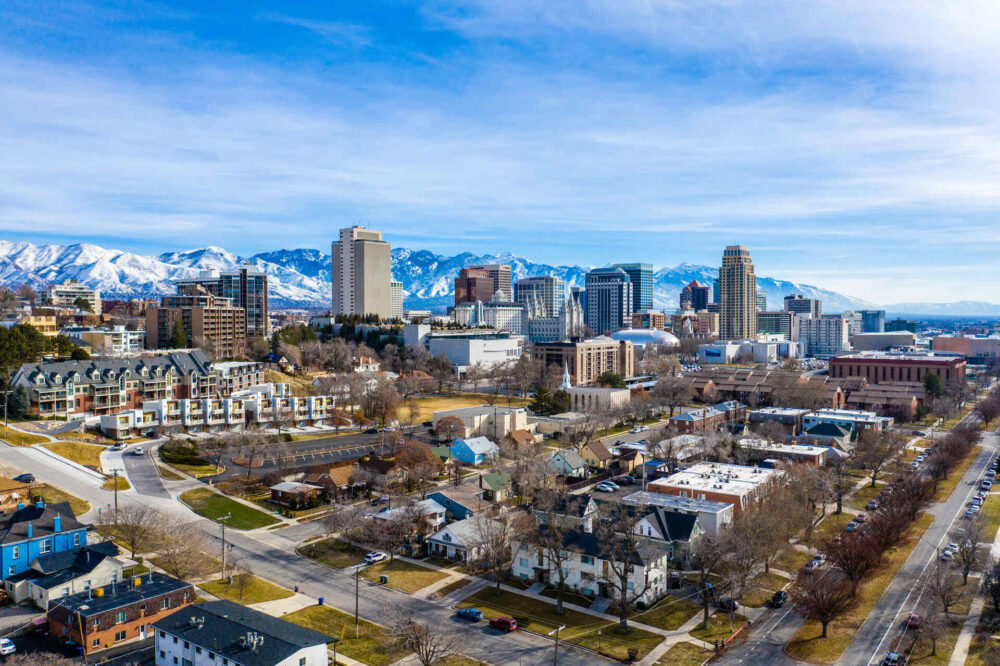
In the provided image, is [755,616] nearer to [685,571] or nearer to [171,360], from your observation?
[685,571]

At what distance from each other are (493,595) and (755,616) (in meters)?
13.0

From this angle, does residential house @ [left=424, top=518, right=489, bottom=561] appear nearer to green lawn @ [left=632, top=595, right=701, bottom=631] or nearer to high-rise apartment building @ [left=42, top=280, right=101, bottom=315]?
green lawn @ [left=632, top=595, right=701, bottom=631]

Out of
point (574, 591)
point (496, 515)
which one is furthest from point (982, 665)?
point (496, 515)

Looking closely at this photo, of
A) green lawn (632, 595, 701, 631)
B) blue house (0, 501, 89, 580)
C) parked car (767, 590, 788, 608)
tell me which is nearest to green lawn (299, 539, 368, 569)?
blue house (0, 501, 89, 580)

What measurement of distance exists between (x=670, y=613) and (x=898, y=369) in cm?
10314

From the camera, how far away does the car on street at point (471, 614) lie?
3281 cm

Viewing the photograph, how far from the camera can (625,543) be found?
3603 centimetres

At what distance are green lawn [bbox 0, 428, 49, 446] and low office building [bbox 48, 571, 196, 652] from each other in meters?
29.4

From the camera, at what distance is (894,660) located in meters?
29.3

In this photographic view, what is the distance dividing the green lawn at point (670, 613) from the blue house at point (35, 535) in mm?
29092

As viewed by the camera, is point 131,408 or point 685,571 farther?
point 131,408

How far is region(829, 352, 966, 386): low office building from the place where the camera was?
378 feet

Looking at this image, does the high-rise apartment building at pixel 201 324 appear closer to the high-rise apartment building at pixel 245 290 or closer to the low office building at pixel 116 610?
the high-rise apartment building at pixel 245 290

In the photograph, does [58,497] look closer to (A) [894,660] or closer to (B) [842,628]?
(B) [842,628]
